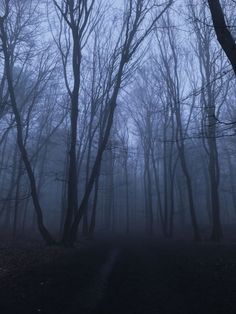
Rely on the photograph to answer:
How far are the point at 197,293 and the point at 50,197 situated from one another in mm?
52222

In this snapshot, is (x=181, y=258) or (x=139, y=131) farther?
(x=139, y=131)

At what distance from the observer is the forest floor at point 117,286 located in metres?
5.54

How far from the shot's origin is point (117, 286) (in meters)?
7.16

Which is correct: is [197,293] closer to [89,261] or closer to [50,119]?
[89,261]

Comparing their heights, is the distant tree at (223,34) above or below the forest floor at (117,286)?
above

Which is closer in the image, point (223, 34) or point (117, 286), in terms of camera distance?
point (223, 34)

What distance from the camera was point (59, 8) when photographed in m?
15.6

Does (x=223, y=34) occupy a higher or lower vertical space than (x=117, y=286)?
higher

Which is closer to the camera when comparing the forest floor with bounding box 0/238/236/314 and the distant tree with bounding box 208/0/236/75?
the forest floor with bounding box 0/238/236/314

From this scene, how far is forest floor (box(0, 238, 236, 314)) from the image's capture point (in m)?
5.54

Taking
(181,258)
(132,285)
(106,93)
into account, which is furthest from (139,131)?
(132,285)

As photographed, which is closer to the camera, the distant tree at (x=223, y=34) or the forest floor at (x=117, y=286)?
the forest floor at (x=117, y=286)

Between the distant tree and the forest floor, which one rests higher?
the distant tree

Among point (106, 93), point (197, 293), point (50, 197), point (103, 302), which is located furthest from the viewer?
point (50, 197)
